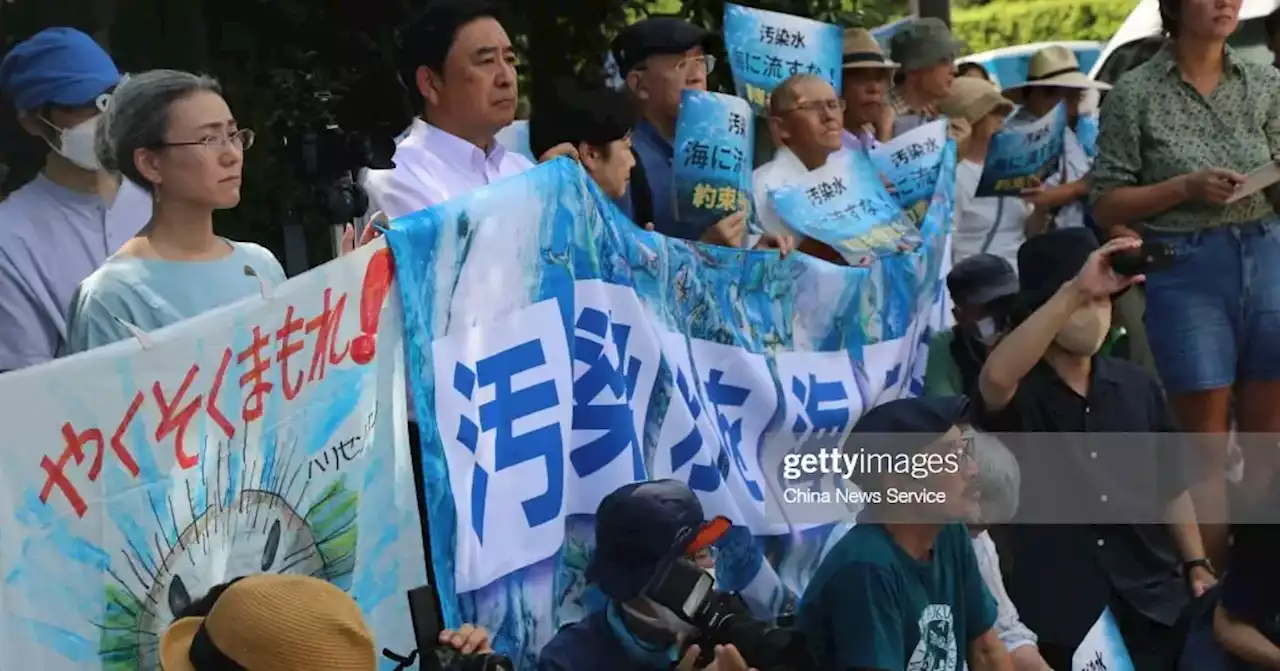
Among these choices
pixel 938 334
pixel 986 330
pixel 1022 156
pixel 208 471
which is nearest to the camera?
pixel 208 471

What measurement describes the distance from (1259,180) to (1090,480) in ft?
4.04

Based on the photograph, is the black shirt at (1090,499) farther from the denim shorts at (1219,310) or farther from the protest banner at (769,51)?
the protest banner at (769,51)

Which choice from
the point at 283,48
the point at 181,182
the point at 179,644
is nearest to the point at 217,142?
the point at 181,182

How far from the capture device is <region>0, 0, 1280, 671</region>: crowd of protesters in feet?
14.0

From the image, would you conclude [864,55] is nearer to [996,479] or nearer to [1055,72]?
[1055,72]

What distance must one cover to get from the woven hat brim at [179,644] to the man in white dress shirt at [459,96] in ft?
6.82

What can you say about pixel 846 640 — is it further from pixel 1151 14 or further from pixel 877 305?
pixel 1151 14

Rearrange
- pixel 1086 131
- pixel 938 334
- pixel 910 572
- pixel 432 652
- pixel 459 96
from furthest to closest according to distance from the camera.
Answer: pixel 1086 131, pixel 938 334, pixel 459 96, pixel 910 572, pixel 432 652

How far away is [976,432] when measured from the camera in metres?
5.38

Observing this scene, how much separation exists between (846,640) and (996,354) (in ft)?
4.47

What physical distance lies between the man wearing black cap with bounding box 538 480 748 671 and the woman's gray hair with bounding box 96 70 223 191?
1.19 metres

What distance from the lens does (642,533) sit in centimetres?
431

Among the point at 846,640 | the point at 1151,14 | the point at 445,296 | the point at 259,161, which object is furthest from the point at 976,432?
the point at 1151,14

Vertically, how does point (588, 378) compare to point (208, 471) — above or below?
below
